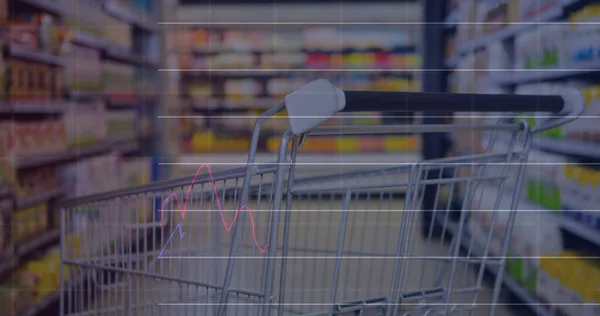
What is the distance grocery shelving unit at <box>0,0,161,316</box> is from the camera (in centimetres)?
269

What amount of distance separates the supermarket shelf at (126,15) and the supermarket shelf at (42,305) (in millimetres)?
1191

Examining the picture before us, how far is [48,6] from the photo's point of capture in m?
2.83

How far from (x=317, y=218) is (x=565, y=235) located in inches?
41.5

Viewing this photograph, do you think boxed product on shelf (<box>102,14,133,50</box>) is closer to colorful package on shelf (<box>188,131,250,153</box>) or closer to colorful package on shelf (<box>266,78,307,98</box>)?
colorful package on shelf (<box>188,131,250,153</box>)

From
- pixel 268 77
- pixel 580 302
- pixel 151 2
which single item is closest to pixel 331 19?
pixel 268 77

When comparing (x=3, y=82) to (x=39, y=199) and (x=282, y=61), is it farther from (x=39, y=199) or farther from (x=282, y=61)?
(x=282, y=61)

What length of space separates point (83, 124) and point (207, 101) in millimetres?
761

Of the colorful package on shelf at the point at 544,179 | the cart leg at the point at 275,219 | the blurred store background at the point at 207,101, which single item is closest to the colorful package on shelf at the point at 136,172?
the blurred store background at the point at 207,101

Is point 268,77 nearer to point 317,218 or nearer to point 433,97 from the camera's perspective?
point 317,218

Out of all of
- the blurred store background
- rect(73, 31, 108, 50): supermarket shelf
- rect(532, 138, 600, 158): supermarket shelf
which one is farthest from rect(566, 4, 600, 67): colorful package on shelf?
rect(73, 31, 108, 50): supermarket shelf

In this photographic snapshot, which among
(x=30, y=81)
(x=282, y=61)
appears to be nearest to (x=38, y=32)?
(x=30, y=81)

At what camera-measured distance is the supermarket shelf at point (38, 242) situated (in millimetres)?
2799

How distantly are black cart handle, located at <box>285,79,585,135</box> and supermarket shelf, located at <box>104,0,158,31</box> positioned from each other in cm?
120

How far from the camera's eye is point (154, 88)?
105 inches
